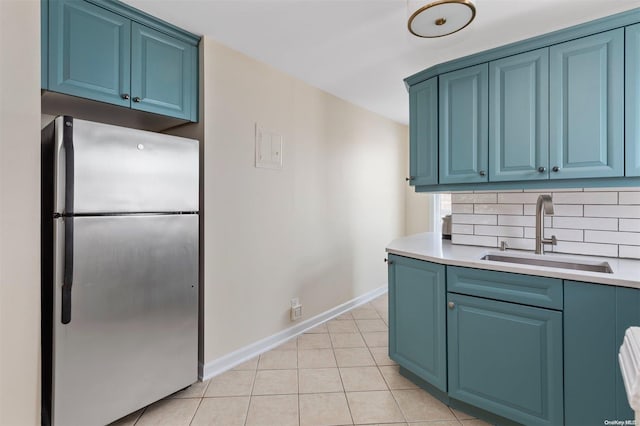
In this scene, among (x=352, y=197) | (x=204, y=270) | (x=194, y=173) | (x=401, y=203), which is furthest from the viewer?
(x=401, y=203)

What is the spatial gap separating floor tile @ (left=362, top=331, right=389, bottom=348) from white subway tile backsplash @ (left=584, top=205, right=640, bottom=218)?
1.84 meters

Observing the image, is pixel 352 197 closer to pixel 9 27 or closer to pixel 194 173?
pixel 194 173

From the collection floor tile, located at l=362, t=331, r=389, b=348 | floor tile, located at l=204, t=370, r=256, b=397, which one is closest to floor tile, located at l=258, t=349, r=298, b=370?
floor tile, located at l=204, t=370, r=256, b=397

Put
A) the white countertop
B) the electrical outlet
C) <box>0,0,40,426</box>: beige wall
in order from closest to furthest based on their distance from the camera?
<box>0,0,40,426</box>: beige wall < the white countertop < the electrical outlet

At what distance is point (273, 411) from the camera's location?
1.89 metres

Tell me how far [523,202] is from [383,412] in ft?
5.77

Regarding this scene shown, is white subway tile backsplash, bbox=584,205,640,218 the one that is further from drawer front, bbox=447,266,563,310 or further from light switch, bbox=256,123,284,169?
light switch, bbox=256,123,284,169

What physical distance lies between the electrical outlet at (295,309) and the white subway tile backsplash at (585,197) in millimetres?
2225

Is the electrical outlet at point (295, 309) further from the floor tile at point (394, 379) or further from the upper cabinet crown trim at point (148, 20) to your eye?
the upper cabinet crown trim at point (148, 20)

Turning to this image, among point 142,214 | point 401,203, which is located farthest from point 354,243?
point 142,214

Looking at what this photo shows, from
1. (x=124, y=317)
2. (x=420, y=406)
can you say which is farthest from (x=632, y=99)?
(x=124, y=317)

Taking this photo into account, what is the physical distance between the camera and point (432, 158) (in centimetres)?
237

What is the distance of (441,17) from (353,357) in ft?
7.95

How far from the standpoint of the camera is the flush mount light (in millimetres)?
1489
